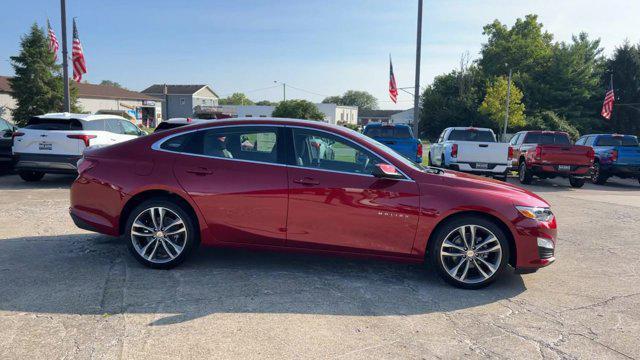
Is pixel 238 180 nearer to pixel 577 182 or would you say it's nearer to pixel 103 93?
pixel 577 182

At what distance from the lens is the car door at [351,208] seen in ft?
15.1

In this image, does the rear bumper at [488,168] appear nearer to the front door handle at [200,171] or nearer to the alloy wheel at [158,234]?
the front door handle at [200,171]

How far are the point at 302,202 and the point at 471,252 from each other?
5.83ft

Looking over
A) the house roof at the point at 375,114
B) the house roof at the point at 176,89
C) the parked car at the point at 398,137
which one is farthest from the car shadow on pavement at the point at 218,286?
the house roof at the point at 375,114

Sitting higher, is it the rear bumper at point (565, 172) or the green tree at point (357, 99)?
the green tree at point (357, 99)

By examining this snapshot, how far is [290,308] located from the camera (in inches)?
161

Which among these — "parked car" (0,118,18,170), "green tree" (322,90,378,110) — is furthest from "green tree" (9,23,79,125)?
"green tree" (322,90,378,110)

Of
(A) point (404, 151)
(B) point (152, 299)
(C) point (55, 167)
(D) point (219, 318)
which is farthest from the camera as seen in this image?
(A) point (404, 151)

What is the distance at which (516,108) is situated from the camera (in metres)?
37.9

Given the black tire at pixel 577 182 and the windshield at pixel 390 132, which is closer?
the windshield at pixel 390 132

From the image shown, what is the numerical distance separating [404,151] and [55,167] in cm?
861

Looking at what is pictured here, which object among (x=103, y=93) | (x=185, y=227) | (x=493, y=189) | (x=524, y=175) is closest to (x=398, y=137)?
(x=524, y=175)

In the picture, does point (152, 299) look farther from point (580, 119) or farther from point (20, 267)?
point (580, 119)

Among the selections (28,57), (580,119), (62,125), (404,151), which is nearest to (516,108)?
(580,119)
